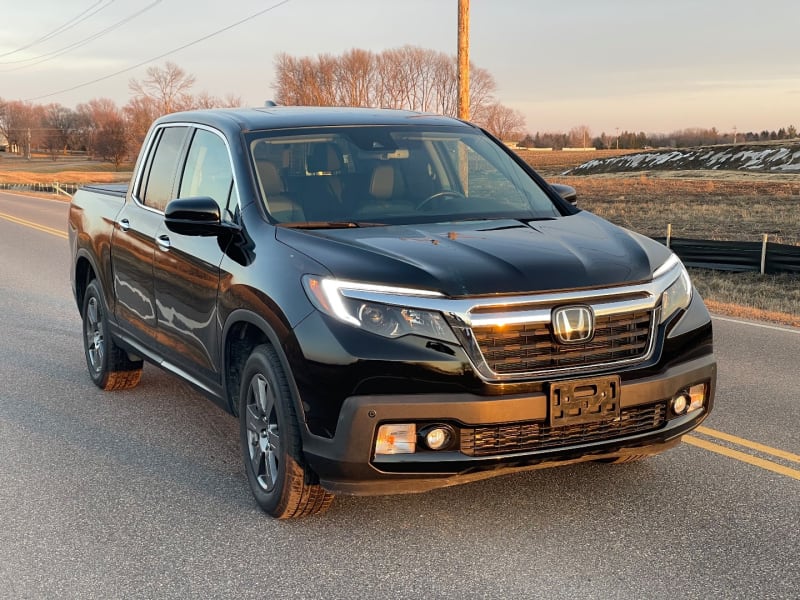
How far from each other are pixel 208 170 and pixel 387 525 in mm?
2388

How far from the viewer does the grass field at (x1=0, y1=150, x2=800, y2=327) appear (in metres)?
13.5

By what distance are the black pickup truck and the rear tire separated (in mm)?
1507

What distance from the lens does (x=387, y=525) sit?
178 inches

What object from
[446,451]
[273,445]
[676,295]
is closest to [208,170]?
[273,445]

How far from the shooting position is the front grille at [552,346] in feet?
13.2

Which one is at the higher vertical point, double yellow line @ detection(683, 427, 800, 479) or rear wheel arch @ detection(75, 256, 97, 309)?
rear wheel arch @ detection(75, 256, 97, 309)

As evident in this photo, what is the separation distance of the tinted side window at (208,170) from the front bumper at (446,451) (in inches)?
70.0

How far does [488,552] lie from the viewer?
4.15 meters

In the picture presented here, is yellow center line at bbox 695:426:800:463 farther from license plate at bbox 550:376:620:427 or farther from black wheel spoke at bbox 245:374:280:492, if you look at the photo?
black wheel spoke at bbox 245:374:280:492

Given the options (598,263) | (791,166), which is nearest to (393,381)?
(598,263)

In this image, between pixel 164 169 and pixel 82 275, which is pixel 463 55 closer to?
pixel 82 275

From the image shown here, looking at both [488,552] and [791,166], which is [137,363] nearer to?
[488,552]

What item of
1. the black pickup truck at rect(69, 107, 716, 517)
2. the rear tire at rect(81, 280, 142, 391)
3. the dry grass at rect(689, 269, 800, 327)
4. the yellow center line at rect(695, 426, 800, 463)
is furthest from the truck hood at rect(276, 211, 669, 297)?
the dry grass at rect(689, 269, 800, 327)

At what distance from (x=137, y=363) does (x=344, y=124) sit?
105 inches
